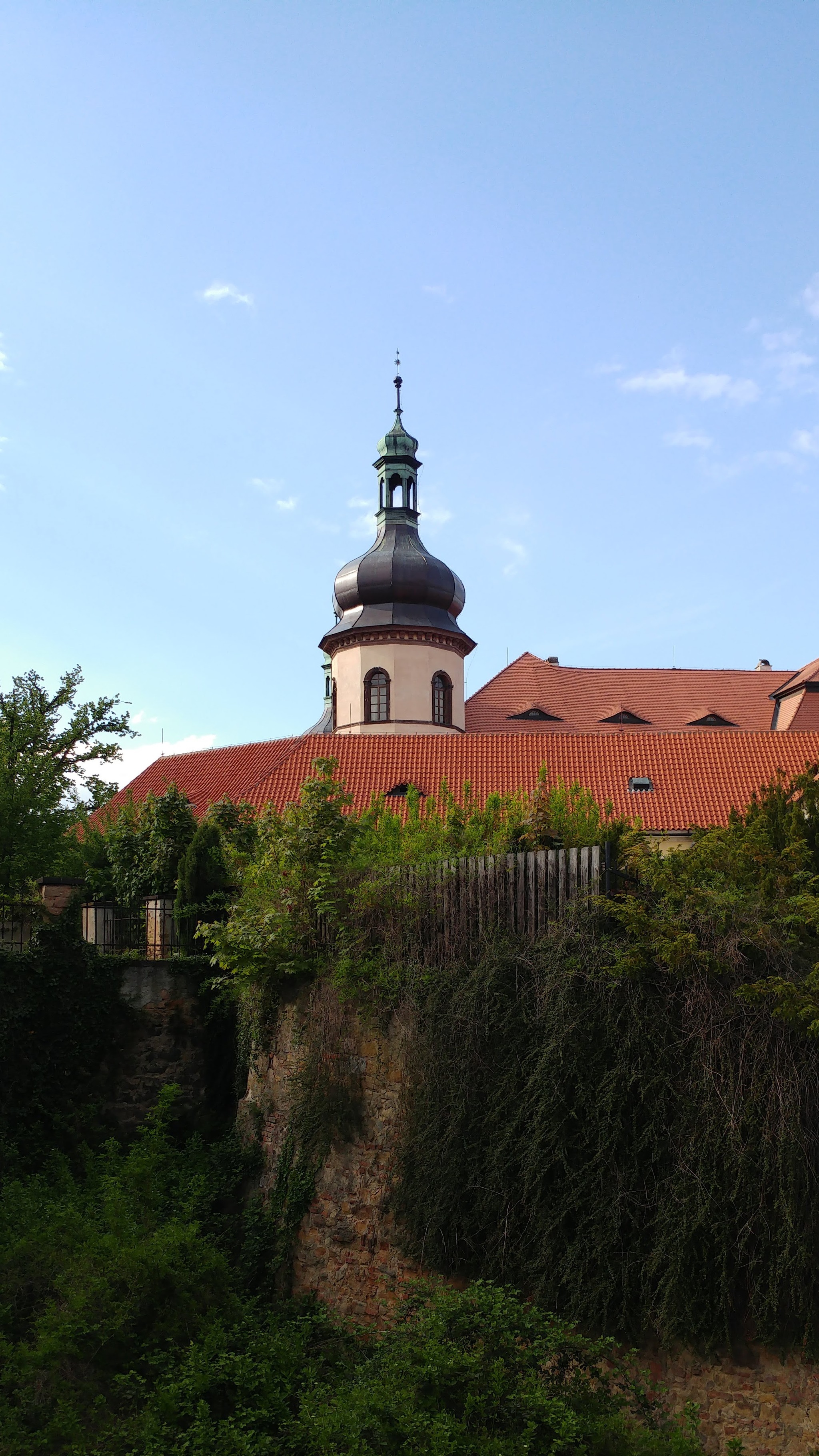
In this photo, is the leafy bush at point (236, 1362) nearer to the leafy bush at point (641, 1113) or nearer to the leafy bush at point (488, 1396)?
the leafy bush at point (488, 1396)

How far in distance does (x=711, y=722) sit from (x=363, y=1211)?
93.5 ft

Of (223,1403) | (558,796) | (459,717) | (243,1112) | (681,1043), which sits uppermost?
(459,717)

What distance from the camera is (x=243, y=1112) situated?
13945 mm

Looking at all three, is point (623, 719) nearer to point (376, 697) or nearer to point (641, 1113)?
point (376, 697)

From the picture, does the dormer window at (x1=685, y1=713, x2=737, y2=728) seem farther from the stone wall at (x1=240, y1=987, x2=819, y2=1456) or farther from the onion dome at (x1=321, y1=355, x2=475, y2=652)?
the stone wall at (x1=240, y1=987, x2=819, y2=1456)

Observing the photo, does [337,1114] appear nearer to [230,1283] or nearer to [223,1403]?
[230,1283]

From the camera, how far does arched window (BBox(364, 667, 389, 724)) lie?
36938mm

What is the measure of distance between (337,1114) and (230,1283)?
69.6 inches

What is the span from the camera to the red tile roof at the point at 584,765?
26422mm

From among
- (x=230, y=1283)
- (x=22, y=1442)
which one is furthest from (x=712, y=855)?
(x=22, y=1442)

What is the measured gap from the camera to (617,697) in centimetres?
3825

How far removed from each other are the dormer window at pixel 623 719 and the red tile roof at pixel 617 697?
5 cm

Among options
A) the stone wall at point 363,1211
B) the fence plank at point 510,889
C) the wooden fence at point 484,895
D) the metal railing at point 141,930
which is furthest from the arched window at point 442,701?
the fence plank at point 510,889

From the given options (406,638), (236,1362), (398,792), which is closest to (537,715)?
(406,638)
